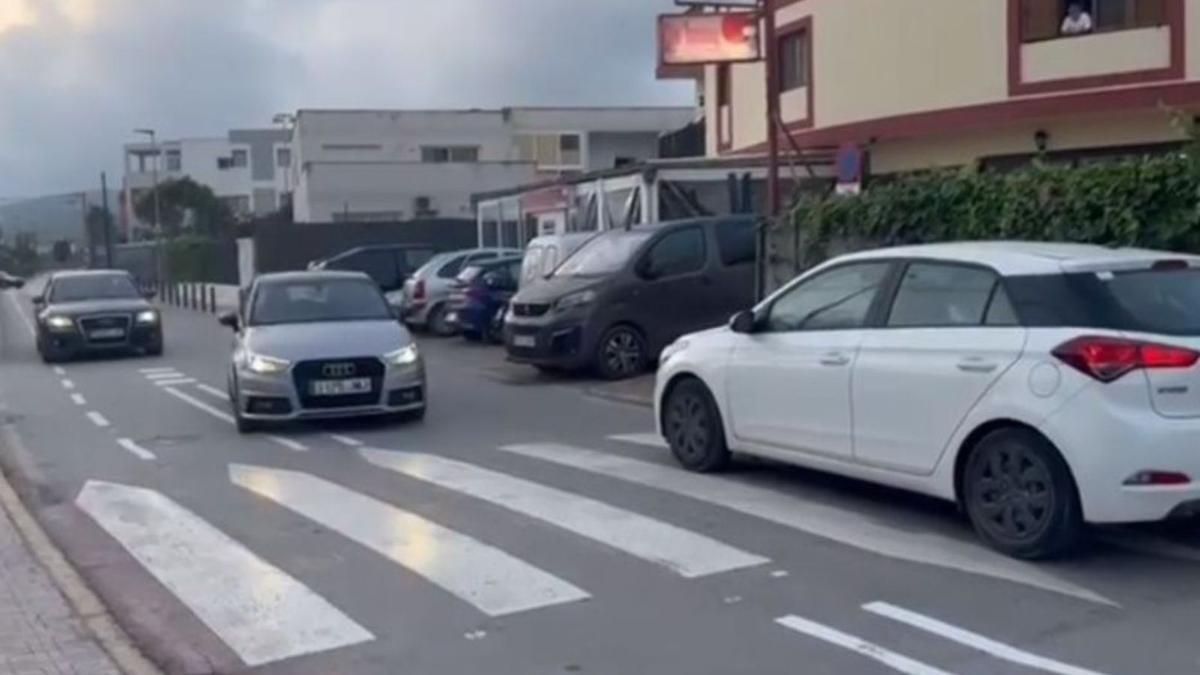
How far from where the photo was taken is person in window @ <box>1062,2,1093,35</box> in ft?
74.6

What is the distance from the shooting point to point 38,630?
761cm

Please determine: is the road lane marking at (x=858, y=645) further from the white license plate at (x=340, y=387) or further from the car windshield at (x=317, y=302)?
the car windshield at (x=317, y=302)

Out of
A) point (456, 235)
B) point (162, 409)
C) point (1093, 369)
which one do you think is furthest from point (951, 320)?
point (456, 235)

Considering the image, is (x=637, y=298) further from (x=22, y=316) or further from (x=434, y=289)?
(x=22, y=316)

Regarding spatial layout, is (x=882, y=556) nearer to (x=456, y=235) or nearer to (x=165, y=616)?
(x=165, y=616)

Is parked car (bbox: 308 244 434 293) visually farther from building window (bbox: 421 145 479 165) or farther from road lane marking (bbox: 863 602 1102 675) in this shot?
building window (bbox: 421 145 479 165)

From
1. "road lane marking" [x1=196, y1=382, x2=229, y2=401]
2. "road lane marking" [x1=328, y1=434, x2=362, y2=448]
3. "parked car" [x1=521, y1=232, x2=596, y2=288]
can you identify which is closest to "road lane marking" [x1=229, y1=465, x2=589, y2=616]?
"road lane marking" [x1=328, y1=434, x2=362, y2=448]

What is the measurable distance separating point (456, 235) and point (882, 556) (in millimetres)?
41277

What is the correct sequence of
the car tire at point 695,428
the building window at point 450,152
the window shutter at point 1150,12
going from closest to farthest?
the car tire at point 695,428 < the window shutter at point 1150,12 < the building window at point 450,152

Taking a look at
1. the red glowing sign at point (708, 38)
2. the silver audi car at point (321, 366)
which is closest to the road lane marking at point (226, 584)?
the silver audi car at point (321, 366)

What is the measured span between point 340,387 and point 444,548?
19.2 feet

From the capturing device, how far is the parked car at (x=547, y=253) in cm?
2178

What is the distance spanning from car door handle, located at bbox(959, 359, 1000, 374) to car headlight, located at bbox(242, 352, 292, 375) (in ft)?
25.4

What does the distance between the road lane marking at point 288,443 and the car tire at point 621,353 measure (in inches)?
200
